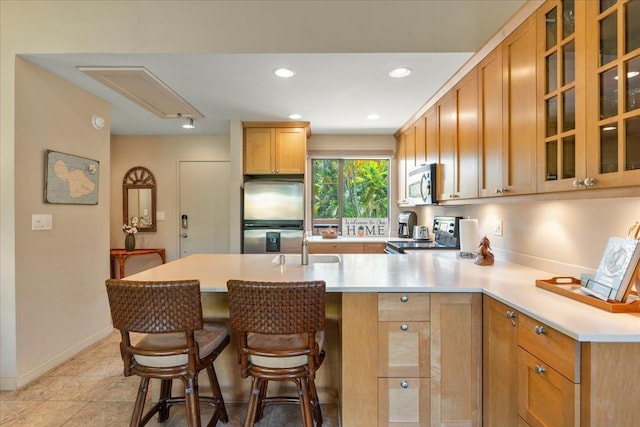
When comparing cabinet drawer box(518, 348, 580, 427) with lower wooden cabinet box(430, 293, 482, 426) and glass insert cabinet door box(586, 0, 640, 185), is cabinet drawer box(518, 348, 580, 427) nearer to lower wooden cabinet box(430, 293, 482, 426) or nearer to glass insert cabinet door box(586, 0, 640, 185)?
lower wooden cabinet box(430, 293, 482, 426)

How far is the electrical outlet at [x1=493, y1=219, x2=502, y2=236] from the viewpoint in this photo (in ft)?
8.20

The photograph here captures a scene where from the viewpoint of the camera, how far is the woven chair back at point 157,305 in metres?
1.42

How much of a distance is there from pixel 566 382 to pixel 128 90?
353cm

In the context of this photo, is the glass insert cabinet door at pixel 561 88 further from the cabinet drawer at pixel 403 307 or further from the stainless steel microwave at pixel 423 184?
the stainless steel microwave at pixel 423 184

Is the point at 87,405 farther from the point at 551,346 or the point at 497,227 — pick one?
the point at 497,227

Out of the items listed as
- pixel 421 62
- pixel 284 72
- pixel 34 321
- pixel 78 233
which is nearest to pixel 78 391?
pixel 34 321

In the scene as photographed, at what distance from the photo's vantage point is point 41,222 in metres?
2.49

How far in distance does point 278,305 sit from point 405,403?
0.90 m

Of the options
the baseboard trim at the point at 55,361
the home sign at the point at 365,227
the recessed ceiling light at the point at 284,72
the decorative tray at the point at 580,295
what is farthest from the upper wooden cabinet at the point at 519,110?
the baseboard trim at the point at 55,361

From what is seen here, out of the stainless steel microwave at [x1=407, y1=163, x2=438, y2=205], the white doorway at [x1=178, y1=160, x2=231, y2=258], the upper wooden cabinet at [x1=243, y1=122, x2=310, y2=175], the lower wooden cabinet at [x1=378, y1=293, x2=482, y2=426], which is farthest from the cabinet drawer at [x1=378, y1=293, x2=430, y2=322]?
the white doorway at [x1=178, y1=160, x2=231, y2=258]

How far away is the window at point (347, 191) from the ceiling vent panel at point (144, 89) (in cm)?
196

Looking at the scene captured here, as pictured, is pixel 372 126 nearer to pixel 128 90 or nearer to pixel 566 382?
pixel 128 90

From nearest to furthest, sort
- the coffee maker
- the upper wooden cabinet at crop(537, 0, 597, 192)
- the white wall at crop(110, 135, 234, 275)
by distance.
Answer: the upper wooden cabinet at crop(537, 0, 597, 192) → the coffee maker → the white wall at crop(110, 135, 234, 275)

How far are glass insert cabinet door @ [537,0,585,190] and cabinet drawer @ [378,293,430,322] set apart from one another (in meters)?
0.85
